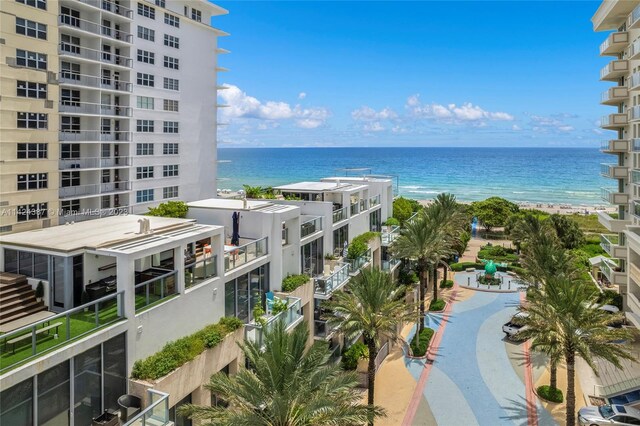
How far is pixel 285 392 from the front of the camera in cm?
1219

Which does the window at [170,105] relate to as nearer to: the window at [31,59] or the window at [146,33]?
the window at [146,33]

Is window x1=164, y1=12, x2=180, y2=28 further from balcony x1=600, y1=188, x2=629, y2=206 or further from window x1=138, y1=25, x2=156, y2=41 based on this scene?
balcony x1=600, y1=188, x2=629, y2=206

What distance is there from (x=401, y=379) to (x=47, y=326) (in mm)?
19205

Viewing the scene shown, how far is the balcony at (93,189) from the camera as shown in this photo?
119ft

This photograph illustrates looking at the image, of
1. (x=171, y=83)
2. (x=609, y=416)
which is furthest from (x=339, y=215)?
(x=171, y=83)

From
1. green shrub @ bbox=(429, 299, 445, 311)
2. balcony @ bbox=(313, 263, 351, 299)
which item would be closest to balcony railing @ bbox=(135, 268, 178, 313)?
balcony @ bbox=(313, 263, 351, 299)

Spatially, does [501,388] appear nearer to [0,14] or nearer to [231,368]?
[231,368]

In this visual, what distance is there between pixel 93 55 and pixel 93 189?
1144cm

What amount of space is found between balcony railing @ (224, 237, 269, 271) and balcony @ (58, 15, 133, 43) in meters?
26.7

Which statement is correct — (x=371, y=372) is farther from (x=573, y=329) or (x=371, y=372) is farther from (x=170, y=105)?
(x=170, y=105)

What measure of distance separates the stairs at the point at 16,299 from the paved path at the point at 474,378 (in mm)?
16605

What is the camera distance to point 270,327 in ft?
60.5

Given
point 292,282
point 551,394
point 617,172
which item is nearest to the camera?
point 292,282

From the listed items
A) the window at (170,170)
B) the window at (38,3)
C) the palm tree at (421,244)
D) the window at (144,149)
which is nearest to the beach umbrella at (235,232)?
the palm tree at (421,244)
